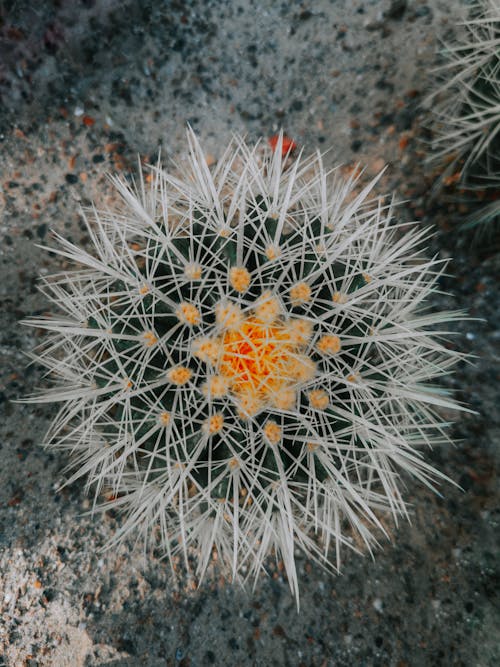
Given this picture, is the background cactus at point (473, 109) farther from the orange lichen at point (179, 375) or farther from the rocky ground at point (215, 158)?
the orange lichen at point (179, 375)

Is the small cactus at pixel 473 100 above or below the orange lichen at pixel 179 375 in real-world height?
above

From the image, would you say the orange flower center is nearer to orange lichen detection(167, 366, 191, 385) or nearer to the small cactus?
orange lichen detection(167, 366, 191, 385)

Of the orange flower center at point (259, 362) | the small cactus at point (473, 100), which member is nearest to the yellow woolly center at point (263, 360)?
the orange flower center at point (259, 362)

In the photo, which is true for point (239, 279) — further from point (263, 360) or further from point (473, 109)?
point (473, 109)

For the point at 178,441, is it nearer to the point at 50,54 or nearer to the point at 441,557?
the point at 441,557

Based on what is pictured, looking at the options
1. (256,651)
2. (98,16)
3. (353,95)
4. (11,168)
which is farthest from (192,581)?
(98,16)

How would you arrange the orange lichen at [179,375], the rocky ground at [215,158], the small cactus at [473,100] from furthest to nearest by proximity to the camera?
the rocky ground at [215,158], the small cactus at [473,100], the orange lichen at [179,375]

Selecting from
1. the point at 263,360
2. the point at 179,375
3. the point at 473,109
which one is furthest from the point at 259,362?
the point at 473,109

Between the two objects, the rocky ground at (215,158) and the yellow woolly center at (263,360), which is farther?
the rocky ground at (215,158)
